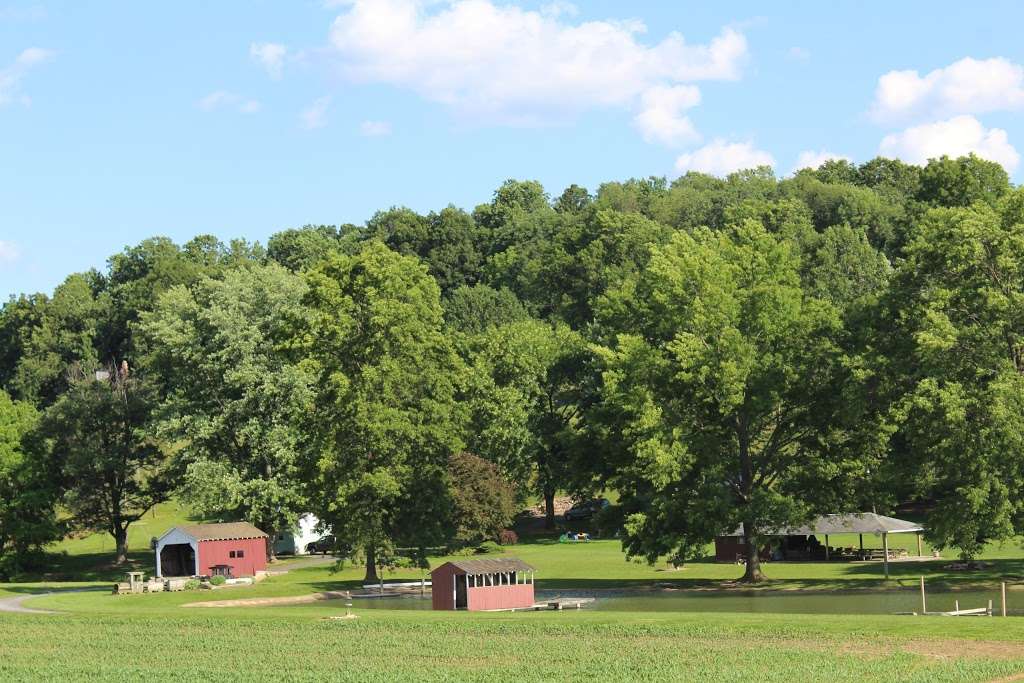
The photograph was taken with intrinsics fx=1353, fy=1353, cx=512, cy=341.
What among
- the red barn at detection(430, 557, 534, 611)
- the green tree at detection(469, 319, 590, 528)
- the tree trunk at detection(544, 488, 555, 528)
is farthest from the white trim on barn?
the tree trunk at detection(544, 488, 555, 528)

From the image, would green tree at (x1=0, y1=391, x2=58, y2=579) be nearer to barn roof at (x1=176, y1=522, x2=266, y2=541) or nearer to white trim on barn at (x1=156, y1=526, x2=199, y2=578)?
white trim on barn at (x1=156, y1=526, x2=199, y2=578)

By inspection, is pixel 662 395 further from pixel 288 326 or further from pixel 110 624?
pixel 110 624

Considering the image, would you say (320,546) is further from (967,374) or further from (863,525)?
(967,374)

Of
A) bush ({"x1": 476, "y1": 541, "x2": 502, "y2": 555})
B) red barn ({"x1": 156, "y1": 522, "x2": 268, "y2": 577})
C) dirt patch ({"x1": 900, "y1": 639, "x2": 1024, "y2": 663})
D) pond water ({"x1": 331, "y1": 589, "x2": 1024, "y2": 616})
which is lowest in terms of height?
pond water ({"x1": 331, "y1": 589, "x2": 1024, "y2": 616})

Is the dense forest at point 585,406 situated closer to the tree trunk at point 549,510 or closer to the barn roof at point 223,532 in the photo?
the tree trunk at point 549,510

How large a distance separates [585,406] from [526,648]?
57.2 metres

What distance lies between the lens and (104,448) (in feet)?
299

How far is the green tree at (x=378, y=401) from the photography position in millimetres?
72438

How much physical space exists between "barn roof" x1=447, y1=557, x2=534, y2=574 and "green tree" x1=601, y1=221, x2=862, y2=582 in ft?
26.9

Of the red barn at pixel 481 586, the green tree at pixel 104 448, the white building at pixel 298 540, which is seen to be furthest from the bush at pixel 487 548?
the red barn at pixel 481 586

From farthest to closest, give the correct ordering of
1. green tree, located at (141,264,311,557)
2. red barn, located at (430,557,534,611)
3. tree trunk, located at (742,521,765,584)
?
1. green tree, located at (141,264,311,557)
2. tree trunk, located at (742,521,765,584)
3. red barn, located at (430,557,534,611)

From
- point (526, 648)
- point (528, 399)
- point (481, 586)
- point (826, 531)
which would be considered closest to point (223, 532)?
point (481, 586)

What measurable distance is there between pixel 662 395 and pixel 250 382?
2893cm

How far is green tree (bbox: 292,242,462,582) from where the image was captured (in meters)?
72.4
